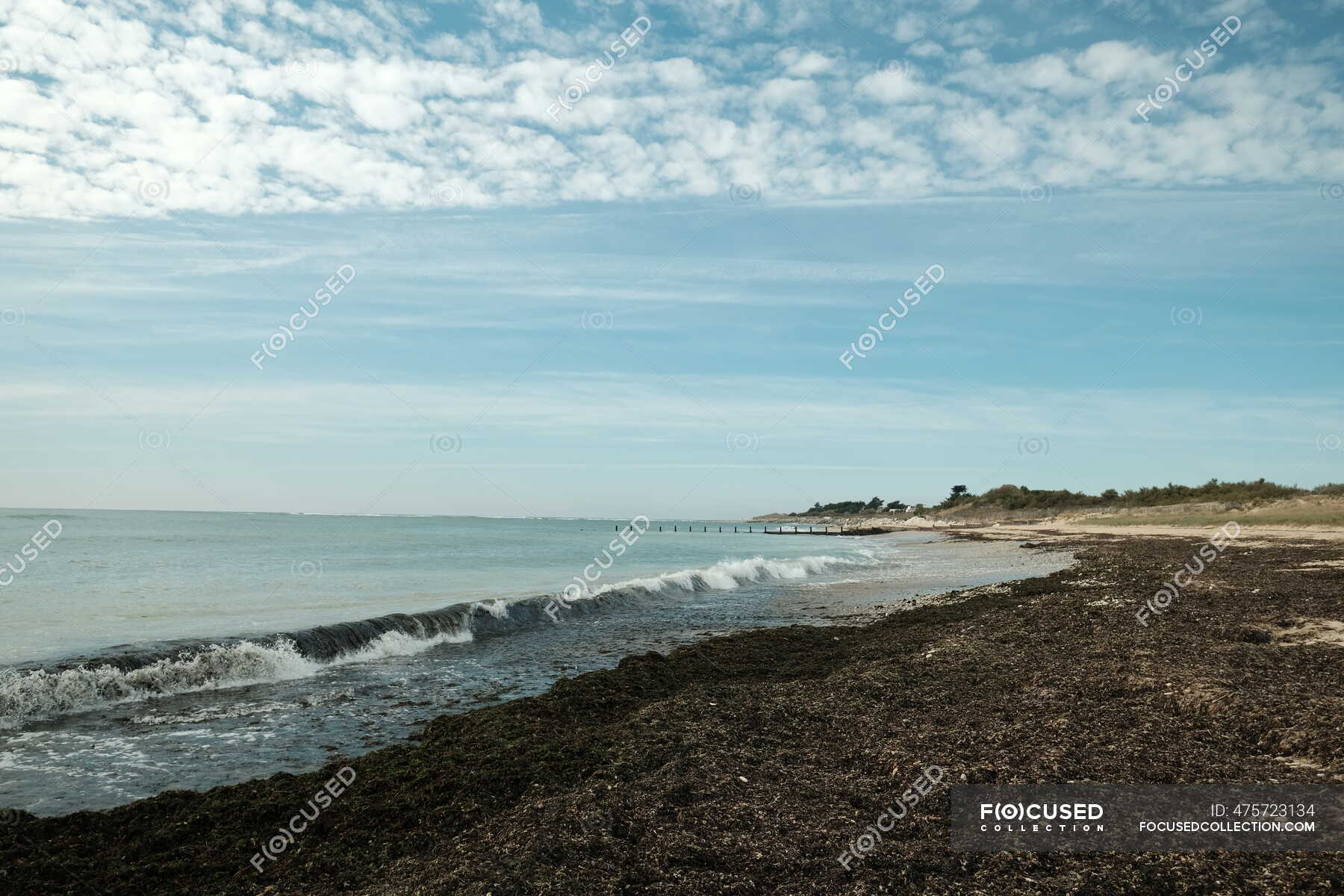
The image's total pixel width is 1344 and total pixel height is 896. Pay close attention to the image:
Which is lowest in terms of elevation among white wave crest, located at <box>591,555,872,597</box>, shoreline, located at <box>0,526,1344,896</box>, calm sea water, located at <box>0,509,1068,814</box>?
white wave crest, located at <box>591,555,872,597</box>

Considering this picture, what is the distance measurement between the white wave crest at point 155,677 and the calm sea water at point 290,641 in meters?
0.03

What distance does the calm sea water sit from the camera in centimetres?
983

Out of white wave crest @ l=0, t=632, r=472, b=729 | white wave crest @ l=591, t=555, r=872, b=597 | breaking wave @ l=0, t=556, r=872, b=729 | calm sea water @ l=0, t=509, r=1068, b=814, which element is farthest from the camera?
white wave crest @ l=591, t=555, r=872, b=597

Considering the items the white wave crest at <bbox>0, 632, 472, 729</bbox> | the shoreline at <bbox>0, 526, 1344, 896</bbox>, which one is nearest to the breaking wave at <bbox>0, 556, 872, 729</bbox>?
the white wave crest at <bbox>0, 632, 472, 729</bbox>

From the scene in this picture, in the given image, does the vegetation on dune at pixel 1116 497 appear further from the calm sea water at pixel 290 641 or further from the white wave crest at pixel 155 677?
the white wave crest at pixel 155 677

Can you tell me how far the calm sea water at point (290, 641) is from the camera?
983 cm

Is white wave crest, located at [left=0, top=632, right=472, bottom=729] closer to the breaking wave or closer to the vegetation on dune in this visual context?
the breaking wave

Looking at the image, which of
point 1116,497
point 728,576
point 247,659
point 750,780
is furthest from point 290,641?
point 1116,497

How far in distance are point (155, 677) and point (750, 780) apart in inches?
480

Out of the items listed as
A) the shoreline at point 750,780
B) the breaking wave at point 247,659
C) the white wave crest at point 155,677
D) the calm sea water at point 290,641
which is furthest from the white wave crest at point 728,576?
the shoreline at point 750,780

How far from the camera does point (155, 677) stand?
44.2 ft

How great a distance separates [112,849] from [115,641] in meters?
12.4

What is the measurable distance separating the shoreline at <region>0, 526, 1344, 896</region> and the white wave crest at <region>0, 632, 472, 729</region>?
20.3 feet

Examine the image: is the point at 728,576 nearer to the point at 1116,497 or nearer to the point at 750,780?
the point at 750,780
